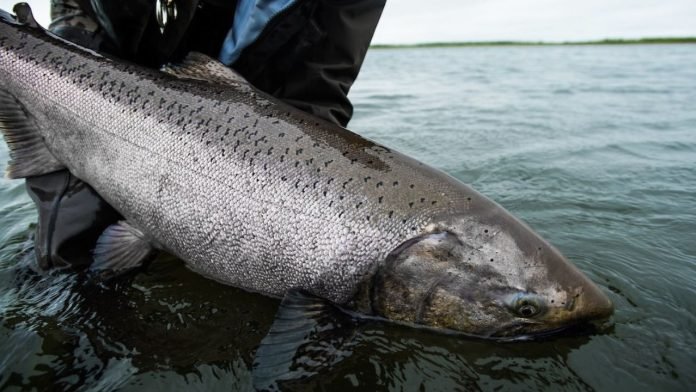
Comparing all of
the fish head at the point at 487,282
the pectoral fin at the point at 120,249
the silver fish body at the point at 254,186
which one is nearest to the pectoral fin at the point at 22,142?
the silver fish body at the point at 254,186

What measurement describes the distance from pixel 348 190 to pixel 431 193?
1.45ft

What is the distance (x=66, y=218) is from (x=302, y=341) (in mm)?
1819

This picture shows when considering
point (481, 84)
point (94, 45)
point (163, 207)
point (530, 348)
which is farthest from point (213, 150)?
point (481, 84)

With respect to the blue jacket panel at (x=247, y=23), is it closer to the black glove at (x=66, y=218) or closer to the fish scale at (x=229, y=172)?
the fish scale at (x=229, y=172)

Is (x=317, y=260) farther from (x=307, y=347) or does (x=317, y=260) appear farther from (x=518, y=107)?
(x=518, y=107)

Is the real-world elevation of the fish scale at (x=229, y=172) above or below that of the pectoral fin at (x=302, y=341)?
above

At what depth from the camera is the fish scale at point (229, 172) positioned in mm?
2484

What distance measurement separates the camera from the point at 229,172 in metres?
2.62

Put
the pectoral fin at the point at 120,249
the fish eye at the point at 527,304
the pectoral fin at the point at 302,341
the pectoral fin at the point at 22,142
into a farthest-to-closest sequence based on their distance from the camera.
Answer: the pectoral fin at the point at 22,142
the pectoral fin at the point at 120,249
the fish eye at the point at 527,304
the pectoral fin at the point at 302,341

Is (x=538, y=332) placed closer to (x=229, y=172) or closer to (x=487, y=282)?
(x=487, y=282)

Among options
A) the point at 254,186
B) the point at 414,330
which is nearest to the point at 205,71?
the point at 254,186

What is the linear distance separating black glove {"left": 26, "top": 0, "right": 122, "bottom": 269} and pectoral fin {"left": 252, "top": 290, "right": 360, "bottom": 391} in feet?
4.99

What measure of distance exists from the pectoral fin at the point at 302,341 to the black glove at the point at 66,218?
1.52 metres

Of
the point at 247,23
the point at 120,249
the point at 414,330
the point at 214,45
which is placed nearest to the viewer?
the point at 414,330
